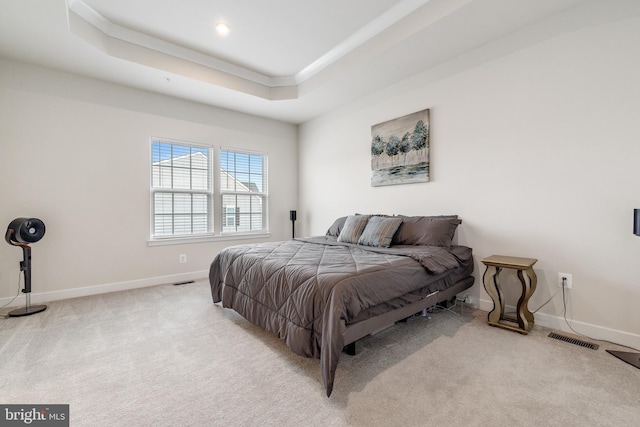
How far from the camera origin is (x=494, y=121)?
292 centimetres

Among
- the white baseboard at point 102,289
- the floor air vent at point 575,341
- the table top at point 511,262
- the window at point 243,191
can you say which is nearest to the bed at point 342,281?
the table top at point 511,262

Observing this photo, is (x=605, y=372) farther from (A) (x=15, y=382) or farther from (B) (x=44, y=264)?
(B) (x=44, y=264)

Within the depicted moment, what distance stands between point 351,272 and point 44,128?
3945 mm

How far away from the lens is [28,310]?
292 cm

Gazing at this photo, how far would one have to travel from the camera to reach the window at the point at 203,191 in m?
4.15

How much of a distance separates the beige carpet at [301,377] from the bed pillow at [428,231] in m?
0.82

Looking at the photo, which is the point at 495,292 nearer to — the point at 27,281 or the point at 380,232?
the point at 380,232

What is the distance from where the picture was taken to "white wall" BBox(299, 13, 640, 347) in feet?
7.27

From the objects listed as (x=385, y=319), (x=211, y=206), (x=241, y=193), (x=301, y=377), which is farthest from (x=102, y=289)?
(x=385, y=319)

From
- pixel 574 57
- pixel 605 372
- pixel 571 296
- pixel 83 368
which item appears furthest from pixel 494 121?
pixel 83 368

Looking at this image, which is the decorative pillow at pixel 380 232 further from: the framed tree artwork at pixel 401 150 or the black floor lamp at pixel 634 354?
the black floor lamp at pixel 634 354

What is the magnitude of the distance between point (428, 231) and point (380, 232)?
1.66 feet

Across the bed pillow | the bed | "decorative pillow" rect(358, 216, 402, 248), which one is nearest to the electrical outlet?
the bed

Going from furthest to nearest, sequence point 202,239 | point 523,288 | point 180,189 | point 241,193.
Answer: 1. point 241,193
2. point 202,239
3. point 180,189
4. point 523,288
